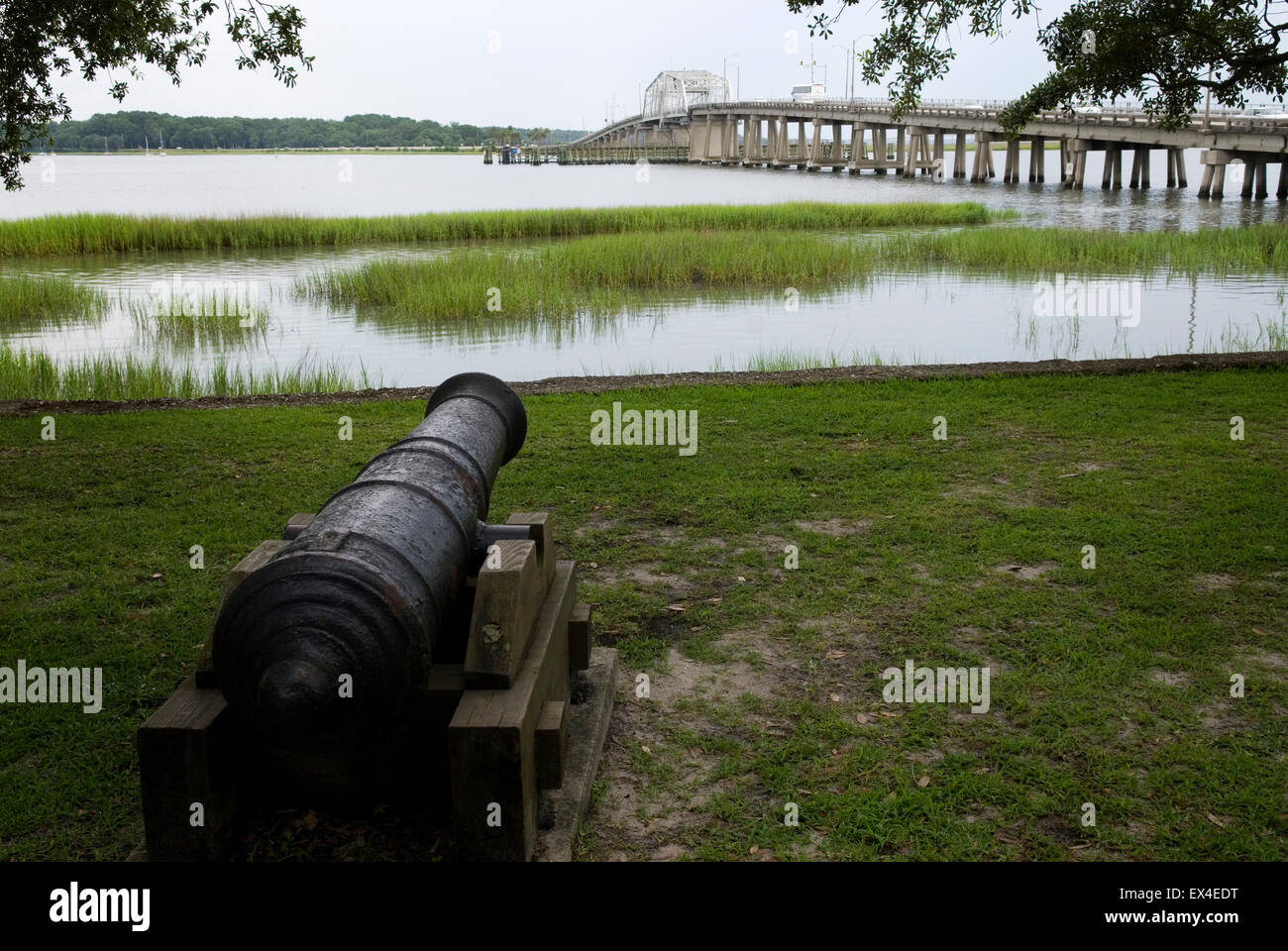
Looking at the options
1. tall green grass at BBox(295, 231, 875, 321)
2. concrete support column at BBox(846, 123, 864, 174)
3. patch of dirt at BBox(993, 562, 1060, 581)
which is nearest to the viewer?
patch of dirt at BBox(993, 562, 1060, 581)

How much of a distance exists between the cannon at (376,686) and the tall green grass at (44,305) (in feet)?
60.1

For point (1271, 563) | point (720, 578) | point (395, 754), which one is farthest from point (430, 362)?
point (395, 754)

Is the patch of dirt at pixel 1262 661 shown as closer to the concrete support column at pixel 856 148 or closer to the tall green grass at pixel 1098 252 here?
the tall green grass at pixel 1098 252

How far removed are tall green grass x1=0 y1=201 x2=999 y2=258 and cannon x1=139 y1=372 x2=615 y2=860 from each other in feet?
99.2

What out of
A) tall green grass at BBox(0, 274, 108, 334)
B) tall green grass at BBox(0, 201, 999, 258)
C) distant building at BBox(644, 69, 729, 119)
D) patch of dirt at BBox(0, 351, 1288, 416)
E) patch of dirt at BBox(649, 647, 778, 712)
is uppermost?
distant building at BBox(644, 69, 729, 119)

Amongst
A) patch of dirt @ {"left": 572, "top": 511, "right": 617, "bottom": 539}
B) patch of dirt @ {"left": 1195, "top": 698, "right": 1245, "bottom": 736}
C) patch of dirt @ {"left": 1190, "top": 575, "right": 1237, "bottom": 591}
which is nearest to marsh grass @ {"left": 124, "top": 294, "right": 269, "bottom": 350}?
patch of dirt @ {"left": 572, "top": 511, "right": 617, "bottom": 539}

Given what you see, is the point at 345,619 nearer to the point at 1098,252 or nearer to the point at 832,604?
the point at 832,604

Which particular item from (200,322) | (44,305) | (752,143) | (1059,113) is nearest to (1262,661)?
(200,322)

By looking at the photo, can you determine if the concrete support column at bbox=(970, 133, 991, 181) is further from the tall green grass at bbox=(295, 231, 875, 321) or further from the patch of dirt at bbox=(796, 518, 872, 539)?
the patch of dirt at bbox=(796, 518, 872, 539)

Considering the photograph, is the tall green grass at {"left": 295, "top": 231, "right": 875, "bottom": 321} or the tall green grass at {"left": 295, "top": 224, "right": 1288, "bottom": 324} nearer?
the tall green grass at {"left": 295, "top": 231, "right": 875, "bottom": 321}

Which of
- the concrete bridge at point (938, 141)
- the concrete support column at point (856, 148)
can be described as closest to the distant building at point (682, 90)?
the concrete bridge at point (938, 141)

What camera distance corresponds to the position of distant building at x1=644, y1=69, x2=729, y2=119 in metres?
141

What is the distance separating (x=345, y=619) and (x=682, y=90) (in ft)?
490
